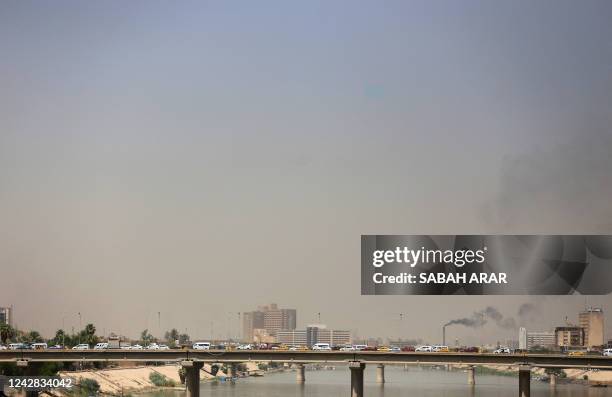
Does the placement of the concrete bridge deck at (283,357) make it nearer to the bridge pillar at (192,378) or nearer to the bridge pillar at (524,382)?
the bridge pillar at (524,382)

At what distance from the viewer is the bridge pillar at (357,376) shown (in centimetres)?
16988

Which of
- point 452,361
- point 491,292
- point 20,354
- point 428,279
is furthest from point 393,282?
point 20,354

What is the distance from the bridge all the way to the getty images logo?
31482mm

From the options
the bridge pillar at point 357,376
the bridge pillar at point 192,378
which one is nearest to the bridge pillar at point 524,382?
the bridge pillar at point 357,376

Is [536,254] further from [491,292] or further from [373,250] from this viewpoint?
[373,250]

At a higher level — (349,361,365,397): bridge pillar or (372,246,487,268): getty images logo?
(372,246,487,268): getty images logo

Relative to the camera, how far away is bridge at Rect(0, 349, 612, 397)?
164125mm

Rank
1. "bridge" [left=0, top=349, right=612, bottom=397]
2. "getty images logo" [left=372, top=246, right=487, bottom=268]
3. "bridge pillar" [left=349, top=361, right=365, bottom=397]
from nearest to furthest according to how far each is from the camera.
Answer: "getty images logo" [left=372, top=246, right=487, bottom=268] < "bridge" [left=0, top=349, right=612, bottom=397] < "bridge pillar" [left=349, top=361, right=365, bottom=397]

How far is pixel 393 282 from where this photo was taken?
134 meters

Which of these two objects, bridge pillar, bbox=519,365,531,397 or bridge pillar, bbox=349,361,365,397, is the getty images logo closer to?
bridge pillar, bbox=519,365,531,397

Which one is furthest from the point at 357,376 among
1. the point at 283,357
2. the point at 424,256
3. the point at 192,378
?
the point at 424,256

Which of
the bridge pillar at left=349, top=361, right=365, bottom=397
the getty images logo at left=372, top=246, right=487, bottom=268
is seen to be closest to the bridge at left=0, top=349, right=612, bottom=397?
the bridge pillar at left=349, top=361, right=365, bottom=397

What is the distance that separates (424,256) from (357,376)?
4040 centimetres

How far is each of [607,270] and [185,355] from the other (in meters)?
74.6
